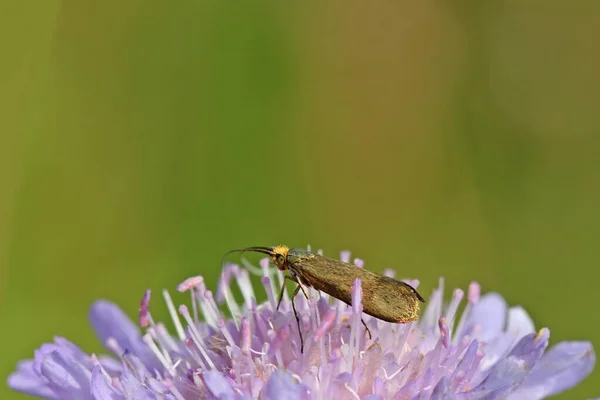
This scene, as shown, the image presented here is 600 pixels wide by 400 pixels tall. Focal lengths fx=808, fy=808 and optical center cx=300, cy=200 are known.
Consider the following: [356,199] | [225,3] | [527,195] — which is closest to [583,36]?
[527,195]

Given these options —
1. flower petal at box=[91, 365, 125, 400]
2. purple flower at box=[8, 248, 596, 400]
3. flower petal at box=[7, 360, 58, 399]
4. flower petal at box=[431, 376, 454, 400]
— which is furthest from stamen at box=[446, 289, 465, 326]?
flower petal at box=[7, 360, 58, 399]

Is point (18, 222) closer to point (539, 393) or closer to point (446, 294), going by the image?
point (446, 294)

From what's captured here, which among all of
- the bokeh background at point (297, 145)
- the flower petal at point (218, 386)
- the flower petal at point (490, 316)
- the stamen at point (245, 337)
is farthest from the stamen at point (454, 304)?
the bokeh background at point (297, 145)

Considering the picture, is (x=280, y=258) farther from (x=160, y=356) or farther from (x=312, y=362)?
(x=160, y=356)

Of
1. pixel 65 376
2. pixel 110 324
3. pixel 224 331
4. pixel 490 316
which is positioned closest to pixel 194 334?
pixel 224 331

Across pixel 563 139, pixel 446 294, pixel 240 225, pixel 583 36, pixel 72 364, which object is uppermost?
pixel 583 36

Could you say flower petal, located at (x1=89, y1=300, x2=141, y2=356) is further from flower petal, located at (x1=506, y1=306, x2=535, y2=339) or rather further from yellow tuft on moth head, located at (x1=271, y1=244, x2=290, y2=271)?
flower petal, located at (x1=506, y1=306, x2=535, y2=339)

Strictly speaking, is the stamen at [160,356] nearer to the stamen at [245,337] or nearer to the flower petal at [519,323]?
the stamen at [245,337]
